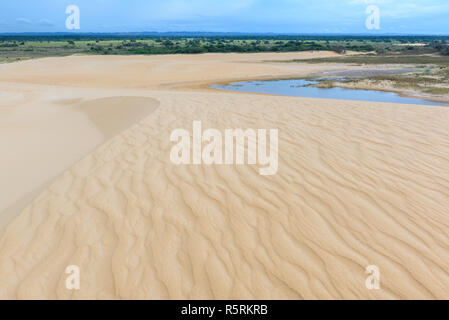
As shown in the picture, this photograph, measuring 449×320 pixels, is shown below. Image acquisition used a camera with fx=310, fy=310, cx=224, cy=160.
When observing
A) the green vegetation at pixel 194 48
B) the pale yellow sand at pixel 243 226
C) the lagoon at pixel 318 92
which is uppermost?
the green vegetation at pixel 194 48

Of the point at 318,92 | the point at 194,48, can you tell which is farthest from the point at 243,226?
the point at 194,48

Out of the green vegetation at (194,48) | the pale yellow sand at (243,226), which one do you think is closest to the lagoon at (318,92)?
the pale yellow sand at (243,226)

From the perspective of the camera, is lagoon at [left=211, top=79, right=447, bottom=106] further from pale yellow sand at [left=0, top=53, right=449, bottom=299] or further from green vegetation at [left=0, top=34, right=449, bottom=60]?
green vegetation at [left=0, top=34, right=449, bottom=60]

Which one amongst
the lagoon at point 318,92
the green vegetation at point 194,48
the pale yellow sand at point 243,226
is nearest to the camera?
the pale yellow sand at point 243,226

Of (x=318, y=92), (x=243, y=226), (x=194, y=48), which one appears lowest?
(x=243, y=226)

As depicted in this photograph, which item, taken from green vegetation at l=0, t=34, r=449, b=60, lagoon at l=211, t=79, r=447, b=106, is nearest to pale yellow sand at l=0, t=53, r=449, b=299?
lagoon at l=211, t=79, r=447, b=106

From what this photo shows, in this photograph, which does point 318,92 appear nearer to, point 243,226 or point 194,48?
point 243,226

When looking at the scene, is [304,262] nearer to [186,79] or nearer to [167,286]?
[167,286]

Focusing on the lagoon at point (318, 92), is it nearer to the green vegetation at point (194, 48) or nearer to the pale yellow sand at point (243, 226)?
the pale yellow sand at point (243, 226)
